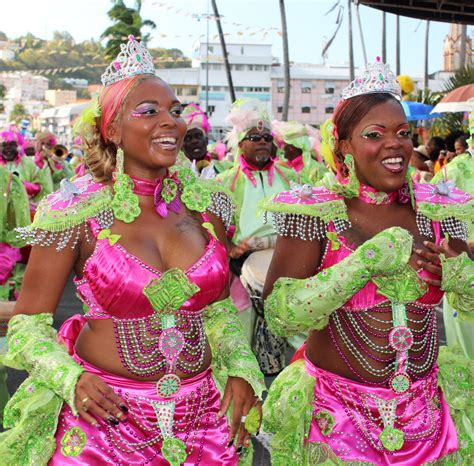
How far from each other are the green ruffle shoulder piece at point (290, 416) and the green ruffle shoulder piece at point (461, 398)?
52 centimetres

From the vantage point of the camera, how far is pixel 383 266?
111 inches

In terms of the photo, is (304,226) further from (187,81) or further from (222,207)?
(187,81)

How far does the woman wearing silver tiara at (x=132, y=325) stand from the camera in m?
2.62

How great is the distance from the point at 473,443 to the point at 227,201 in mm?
1277

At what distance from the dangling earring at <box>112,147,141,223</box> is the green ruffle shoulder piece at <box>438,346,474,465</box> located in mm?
1337

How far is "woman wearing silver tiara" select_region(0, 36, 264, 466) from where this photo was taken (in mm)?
2623

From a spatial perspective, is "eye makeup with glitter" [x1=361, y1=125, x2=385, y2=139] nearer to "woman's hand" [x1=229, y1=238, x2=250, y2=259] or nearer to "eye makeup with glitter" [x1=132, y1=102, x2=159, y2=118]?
"eye makeup with glitter" [x1=132, y1=102, x2=159, y2=118]

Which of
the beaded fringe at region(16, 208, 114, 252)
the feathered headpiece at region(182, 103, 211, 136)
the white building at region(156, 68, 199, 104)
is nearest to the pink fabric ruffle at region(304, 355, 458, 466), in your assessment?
the beaded fringe at region(16, 208, 114, 252)

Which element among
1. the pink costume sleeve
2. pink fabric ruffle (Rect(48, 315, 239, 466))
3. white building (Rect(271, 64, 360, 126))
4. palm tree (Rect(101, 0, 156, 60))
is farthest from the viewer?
white building (Rect(271, 64, 360, 126))

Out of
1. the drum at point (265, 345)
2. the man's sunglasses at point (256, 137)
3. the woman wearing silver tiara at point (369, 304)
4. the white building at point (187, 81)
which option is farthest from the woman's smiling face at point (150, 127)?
the white building at point (187, 81)

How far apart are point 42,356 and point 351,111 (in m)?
1.48

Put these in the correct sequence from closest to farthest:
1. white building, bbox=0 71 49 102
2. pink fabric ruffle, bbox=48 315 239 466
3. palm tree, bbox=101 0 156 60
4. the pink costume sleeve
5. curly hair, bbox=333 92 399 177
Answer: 1. pink fabric ruffle, bbox=48 315 239 466
2. curly hair, bbox=333 92 399 177
3. the pink costume sleeve
4. palm tree, bbox=101 0 156 60
5. white building, bbox=0 71 49 102

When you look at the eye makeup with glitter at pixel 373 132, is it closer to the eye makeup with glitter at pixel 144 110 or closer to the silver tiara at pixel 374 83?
the silver tiara at pixel 374 83

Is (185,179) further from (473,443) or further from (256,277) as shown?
(256,277)
